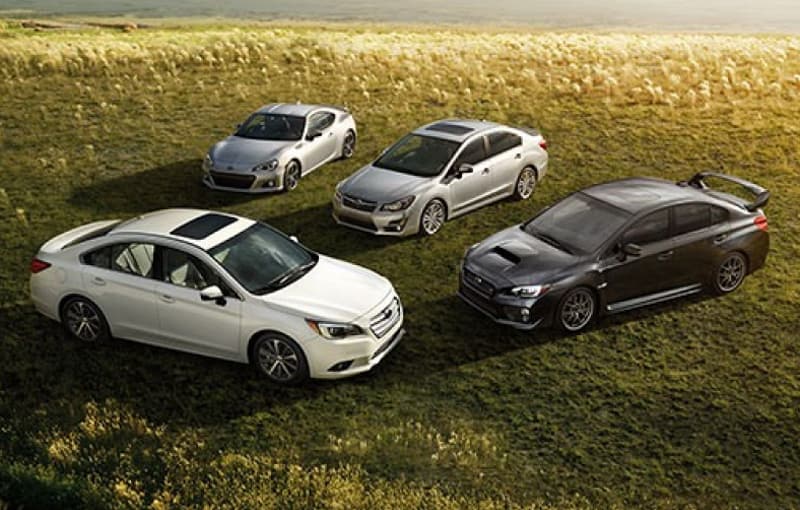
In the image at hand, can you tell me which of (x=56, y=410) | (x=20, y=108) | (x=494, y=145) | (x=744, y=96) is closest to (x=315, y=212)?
(x=494, y=145)

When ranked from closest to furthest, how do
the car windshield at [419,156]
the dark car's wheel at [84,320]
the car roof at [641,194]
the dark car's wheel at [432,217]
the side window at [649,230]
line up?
the dark car's wheel at [84,320], the side window at [649,230], the car roof at [641,194], the dark car's wheel at [432,217], the car windshield at [419,156]

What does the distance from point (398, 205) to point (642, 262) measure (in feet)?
14.6

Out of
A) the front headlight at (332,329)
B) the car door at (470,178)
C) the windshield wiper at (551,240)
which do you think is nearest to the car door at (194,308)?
the front headlight at (332,329)

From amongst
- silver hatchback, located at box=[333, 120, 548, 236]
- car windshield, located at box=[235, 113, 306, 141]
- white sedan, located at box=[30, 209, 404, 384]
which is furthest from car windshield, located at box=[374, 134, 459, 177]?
white sedan, located at box=[30, 209, 404, 384]

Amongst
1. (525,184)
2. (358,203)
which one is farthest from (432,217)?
(525,184)

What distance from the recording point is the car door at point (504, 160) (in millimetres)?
15820

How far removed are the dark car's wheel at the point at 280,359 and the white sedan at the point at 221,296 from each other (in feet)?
0.04

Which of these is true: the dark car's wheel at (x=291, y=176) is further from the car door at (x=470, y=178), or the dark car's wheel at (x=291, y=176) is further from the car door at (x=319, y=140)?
the car door at (x=470, y=178)

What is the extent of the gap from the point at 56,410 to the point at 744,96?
22.8 m

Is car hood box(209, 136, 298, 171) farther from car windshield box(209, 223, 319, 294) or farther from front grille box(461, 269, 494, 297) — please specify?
front grille box(461, 269, 494, 297)

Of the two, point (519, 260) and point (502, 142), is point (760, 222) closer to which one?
point (519, 260)

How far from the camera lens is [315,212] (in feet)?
53.4

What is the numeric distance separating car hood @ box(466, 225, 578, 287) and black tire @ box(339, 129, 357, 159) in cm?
779

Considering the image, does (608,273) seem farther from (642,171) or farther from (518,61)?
(518,61)
